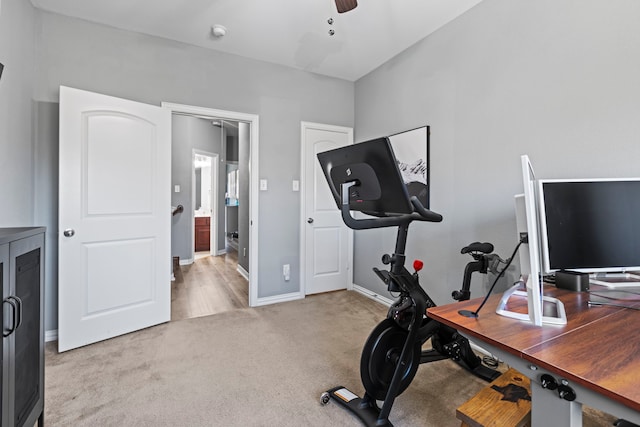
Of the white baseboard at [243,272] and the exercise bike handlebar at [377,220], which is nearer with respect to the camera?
the exercise bike handlebar at [377,220]

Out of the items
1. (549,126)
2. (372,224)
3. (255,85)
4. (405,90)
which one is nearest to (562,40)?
(549,126)

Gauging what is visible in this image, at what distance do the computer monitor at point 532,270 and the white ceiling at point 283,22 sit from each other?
1.93 meters

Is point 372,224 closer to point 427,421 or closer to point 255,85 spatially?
point 427,421

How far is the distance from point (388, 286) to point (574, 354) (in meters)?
0.84

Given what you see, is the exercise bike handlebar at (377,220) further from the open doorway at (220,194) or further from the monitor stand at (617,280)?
the open doorway at (220,194)

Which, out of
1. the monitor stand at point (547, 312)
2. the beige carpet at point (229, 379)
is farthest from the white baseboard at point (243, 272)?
the monitor stand at point (547, 312)

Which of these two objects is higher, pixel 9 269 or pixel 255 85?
pixel 255 85

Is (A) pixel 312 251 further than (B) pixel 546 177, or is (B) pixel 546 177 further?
(A) pixel 312 251

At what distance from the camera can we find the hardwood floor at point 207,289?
3295 millimetres

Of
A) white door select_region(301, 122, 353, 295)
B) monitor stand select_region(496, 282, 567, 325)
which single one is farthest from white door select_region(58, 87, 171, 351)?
monitor stand select_region(496, 282, 567, 325)

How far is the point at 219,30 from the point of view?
2721 mm

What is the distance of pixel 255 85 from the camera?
3336 millimetres

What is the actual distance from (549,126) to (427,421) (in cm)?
190

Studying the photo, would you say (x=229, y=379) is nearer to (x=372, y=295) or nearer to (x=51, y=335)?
(x=51, y=335)
